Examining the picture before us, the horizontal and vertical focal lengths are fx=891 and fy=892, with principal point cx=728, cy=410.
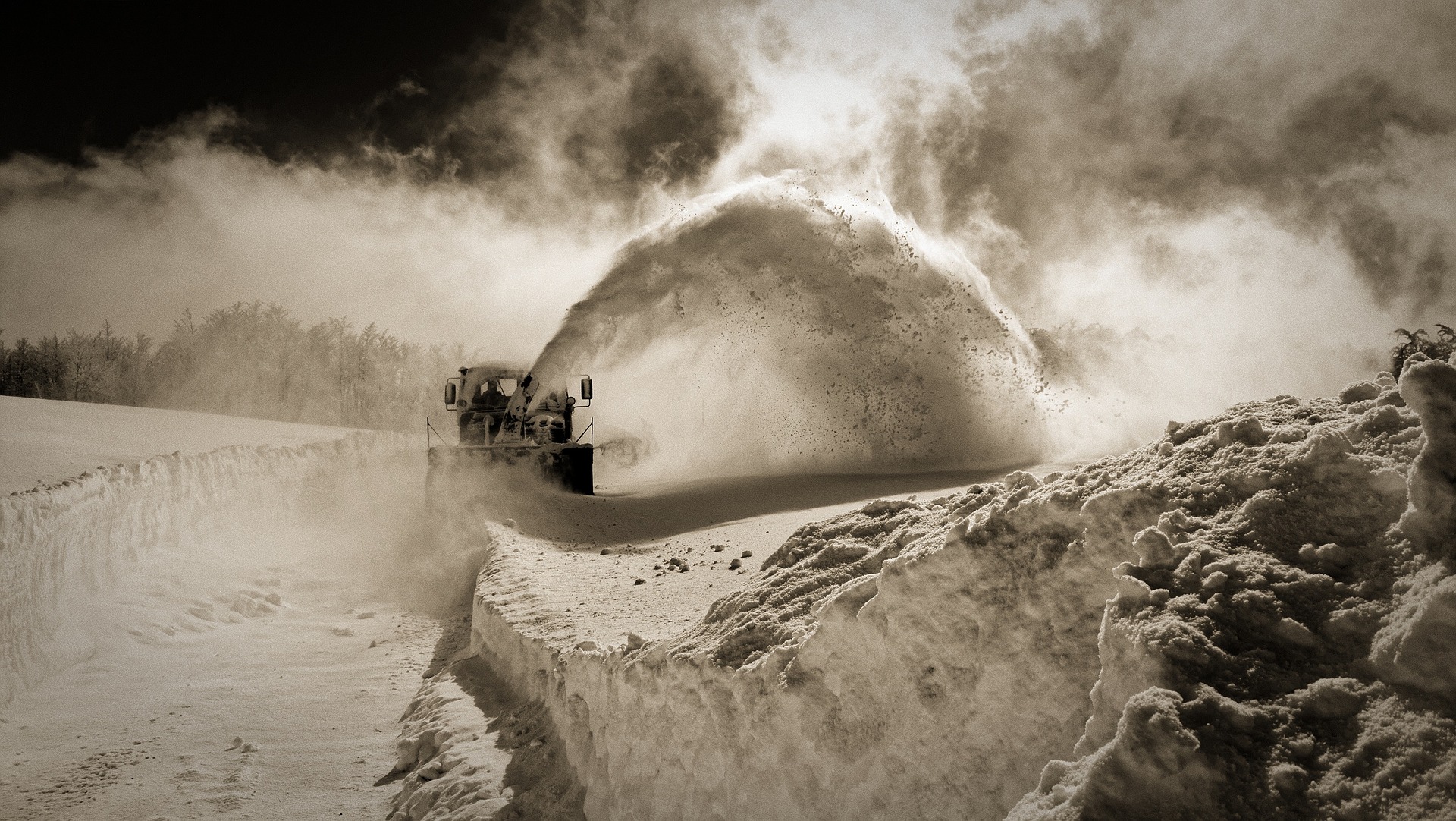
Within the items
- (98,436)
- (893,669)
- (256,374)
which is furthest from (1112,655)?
(256,374)

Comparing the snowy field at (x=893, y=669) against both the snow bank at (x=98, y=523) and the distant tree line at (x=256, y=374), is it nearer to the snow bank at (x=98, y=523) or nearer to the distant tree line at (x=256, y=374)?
the snow bank at (x=98, y=523)

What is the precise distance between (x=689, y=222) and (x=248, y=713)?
13.8 m

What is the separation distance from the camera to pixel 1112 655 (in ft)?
6.73

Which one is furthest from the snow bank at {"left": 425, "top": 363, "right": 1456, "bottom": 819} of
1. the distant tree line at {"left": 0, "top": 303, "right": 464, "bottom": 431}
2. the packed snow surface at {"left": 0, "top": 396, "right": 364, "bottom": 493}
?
the distant tree line at {"left": 0, "top": 303, "right": 464, "bottom": 431}

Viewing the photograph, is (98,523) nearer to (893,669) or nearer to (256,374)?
(893,669)

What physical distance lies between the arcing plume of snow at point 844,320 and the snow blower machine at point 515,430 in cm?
243

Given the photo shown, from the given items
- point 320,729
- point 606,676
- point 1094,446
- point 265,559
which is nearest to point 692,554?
point 320,729

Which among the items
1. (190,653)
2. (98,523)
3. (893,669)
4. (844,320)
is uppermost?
(844,320)

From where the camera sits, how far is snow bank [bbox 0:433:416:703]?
7.68 m

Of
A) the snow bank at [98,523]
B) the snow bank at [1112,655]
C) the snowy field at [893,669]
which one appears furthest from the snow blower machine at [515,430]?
the snow bank at [1112,655]

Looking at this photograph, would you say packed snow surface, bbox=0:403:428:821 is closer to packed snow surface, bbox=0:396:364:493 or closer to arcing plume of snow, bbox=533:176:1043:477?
packed snow surface, bbox=0:396:364:493

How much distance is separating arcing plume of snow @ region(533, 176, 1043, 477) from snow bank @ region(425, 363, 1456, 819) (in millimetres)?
14561

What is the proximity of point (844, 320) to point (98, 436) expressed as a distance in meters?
16.9

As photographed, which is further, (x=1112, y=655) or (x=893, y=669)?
(x=893, y=669)
